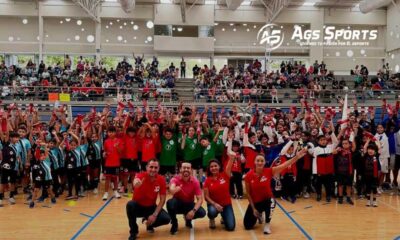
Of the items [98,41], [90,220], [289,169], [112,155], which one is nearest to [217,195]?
[90,220]

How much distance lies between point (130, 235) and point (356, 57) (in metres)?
27.3

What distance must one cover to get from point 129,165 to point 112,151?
603 mm

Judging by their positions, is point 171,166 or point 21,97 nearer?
point 171,166

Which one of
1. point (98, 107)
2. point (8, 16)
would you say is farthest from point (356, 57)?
point (8, 16)

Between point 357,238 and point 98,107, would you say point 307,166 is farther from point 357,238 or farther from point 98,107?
point 98,107

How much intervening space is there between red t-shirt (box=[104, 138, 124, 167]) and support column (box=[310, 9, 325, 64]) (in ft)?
74.8

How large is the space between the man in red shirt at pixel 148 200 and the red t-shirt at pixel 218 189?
29.8 inches

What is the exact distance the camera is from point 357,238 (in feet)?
19.6

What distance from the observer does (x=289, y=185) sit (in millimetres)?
8539

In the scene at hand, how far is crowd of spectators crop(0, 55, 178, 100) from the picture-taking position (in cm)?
1947

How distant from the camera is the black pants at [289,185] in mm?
8477

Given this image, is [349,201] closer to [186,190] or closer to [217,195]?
[217,195]

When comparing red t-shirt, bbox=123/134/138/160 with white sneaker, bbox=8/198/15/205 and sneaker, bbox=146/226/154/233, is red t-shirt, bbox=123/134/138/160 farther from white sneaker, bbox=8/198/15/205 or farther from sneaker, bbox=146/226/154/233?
sneaker, bbox=146/226/154/233

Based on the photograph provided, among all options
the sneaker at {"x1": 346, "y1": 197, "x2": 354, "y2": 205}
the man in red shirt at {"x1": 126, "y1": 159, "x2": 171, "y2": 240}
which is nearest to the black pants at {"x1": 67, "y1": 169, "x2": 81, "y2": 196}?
the man in red shirt at {"x1": 126, "y1": 159, "x2": 171, "y2": 240}
